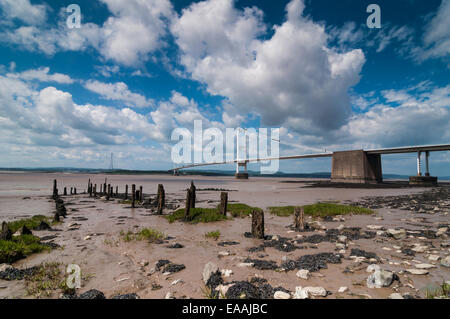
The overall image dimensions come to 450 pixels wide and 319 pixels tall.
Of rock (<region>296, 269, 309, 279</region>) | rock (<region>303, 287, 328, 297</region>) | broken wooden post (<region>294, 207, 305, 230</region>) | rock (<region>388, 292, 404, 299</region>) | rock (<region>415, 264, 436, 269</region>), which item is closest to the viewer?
rock (<region>388, 292, 404, 299</region>)

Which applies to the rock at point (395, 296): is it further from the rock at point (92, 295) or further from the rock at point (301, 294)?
the rock at point (92, 295)

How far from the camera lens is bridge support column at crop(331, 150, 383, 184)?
5912cm

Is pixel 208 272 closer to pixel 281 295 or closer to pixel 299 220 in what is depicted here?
pixel 281 295

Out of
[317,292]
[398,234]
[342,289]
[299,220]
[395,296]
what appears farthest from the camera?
[299,220]

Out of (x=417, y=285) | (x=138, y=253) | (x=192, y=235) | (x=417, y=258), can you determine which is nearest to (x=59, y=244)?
(x=138, y=253)

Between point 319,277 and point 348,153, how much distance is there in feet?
231

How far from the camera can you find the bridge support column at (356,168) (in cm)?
5912

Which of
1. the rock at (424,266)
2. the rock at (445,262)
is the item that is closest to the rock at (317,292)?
the rock at (424,266)

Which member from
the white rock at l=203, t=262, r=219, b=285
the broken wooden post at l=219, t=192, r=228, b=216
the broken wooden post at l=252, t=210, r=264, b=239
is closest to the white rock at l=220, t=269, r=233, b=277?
the white rock at l=203, t=262, r=219, b=285

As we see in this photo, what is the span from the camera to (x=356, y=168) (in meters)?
61.4

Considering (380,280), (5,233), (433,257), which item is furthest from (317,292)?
(5,233)

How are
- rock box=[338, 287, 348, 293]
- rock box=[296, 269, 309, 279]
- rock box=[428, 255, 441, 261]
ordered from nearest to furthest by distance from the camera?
rock box=[338, 287, 348, 293] → rock box=[296, 269, 309, 279] → rock box=[428, 255, 441, 261]

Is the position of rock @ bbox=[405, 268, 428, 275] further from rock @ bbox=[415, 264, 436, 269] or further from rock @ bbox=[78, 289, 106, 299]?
rock @ bbox=[78, 289, 106, 299]

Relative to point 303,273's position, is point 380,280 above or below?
above
